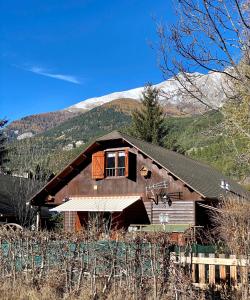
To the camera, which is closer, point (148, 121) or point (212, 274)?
point (212, 274)

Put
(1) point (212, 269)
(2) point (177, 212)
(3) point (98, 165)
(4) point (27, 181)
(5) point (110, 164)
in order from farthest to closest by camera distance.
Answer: (4) point (27, 181) → (5) point (110, 164) → (3) point (98, 165) → (2) point (177, 212) → (1) point (212, 269)

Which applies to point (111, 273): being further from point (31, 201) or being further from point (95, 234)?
point (31, 201)

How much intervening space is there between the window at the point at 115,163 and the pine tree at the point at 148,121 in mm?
21929

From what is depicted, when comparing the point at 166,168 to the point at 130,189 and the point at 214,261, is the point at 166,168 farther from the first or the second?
the point at 214,261

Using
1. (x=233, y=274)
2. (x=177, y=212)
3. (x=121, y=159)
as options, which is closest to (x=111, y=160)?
(x=121, y=159)

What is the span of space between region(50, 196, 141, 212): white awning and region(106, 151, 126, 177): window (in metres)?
1.34

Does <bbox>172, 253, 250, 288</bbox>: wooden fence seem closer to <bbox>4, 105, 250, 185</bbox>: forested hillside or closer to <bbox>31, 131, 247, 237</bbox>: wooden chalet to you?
<bbox>4, 105, 250, 185</bbox>: forested hillside

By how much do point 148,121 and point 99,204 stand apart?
24.6 metres

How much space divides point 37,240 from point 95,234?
1450mm

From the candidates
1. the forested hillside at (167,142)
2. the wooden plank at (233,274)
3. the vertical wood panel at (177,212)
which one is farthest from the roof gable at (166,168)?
the wooden plank at (233,274)

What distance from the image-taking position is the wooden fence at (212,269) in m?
9.48

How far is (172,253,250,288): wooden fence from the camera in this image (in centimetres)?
948

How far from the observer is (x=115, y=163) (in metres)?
25.2

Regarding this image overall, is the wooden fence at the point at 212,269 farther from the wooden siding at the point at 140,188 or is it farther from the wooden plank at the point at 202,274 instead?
the wooden siding at the point at 140,188
